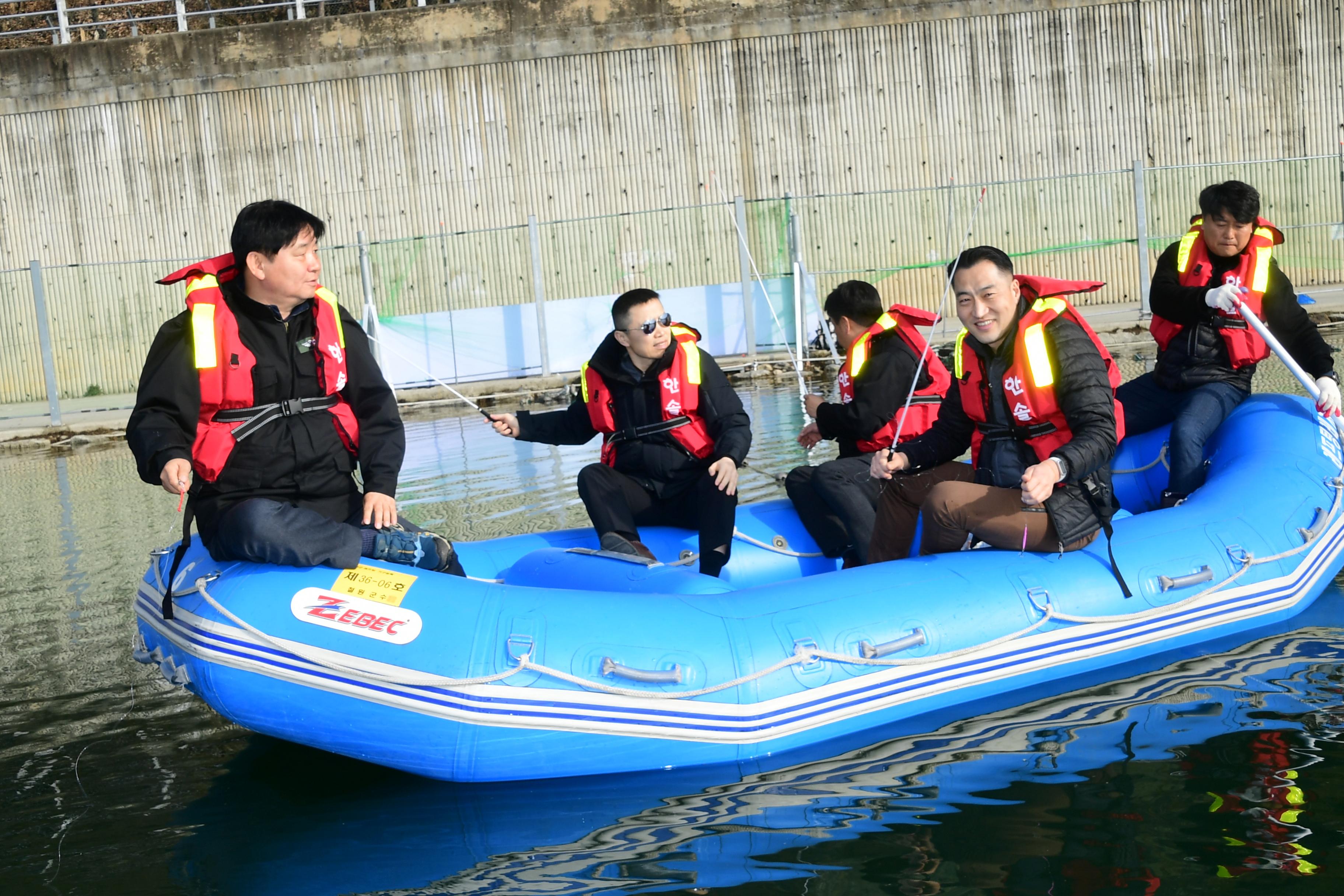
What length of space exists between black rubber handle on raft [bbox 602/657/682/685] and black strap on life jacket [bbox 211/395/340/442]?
1.03m

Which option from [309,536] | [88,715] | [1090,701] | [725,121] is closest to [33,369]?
[725,121]

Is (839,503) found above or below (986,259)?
below

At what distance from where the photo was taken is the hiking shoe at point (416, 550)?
11.8 ft

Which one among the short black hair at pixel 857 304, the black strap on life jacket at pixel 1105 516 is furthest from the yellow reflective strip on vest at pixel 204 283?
the black strap on life jacket at pixel 1105 516

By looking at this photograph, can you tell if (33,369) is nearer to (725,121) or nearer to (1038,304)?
(725,121)

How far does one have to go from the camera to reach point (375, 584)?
134 inches

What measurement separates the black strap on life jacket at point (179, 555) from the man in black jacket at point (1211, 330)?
3.23 meters

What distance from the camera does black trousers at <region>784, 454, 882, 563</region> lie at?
4.44 meters

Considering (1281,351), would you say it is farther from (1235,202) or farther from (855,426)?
(855,426)

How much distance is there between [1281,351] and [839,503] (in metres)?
1.58

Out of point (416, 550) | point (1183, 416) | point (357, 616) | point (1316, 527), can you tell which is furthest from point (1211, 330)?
point (357, 616)

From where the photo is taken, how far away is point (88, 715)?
158 inches

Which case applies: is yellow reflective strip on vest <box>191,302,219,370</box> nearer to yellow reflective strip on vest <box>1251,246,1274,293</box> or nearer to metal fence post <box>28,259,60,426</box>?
yellow reflective strip on vest <box>1251,246,1274,293</box>

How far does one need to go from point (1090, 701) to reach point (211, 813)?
2.29 metres
